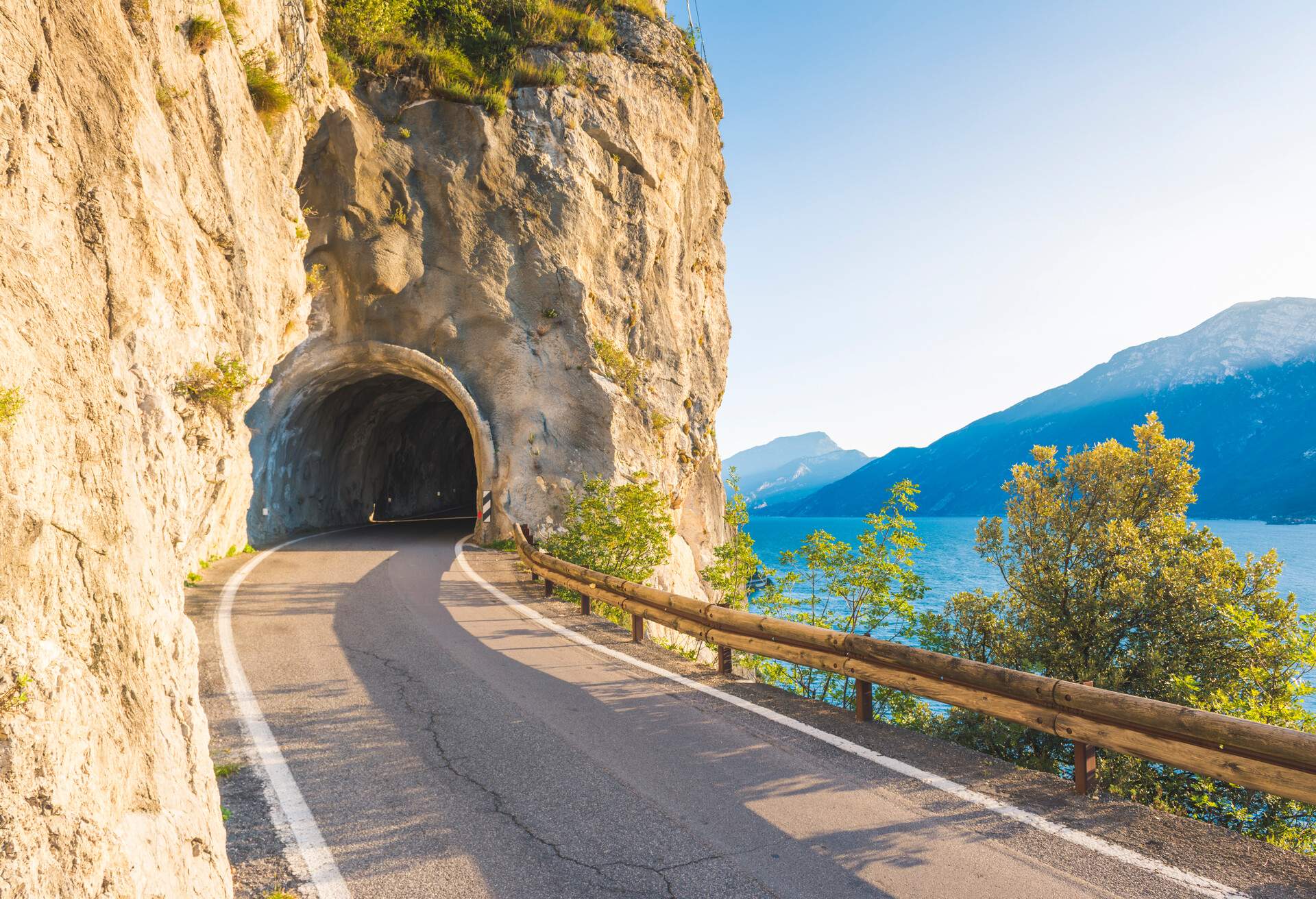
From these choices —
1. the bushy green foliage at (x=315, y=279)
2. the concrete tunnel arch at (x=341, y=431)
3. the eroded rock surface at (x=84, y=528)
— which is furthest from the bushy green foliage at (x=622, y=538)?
the eroded rock surface at (x=84, y=528)

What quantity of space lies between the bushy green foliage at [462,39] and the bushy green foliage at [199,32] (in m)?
9.27

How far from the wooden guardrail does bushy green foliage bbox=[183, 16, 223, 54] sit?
10981mm

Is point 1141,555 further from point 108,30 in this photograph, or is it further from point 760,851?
point 108,30

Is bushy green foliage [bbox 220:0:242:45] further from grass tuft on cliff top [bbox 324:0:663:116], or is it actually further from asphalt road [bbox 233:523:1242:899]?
asphalt road [bbox 233:523:1242:899]

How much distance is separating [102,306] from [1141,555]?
15.2 m

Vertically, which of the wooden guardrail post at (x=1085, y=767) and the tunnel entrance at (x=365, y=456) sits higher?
the tunnel entrance at (x=365, y=456)

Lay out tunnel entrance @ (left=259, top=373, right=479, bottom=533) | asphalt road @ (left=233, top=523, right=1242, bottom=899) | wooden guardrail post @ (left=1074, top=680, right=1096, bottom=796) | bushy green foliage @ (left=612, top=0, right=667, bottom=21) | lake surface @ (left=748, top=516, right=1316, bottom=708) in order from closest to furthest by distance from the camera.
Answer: asphalt road @ (left=233, top=523, right=1242, bottom=899), wooden guardrail post @ (left=1074, top=680, right=1096, bottom=796), tunnel entrance @ (left=259, top=373, right=479, bottom=533), bushy green foliage @ (left=612, top=0, right=667, bottom=21), lake surface @ (left=748, top=516, right=1316, bottom=708)

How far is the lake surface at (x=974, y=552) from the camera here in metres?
49.4

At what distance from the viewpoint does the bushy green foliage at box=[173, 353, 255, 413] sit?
1014 centimetres

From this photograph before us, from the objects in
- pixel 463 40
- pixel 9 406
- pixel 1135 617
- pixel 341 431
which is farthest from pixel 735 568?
pixel 463 40


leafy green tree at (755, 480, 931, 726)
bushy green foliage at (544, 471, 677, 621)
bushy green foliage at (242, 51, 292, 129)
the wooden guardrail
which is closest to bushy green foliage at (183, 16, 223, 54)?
bushy green foliage at (242, 51, 292, 129)

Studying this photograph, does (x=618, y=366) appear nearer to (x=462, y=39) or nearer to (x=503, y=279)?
(x=503, y=279)

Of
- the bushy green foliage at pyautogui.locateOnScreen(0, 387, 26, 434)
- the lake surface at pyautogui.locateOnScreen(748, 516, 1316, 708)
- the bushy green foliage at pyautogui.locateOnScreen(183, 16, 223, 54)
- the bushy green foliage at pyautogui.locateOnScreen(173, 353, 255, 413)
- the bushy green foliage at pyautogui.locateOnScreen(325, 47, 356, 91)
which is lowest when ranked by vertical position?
the lake surface at pyautogui.locateOnScreen(748, 516, 1316, 708)

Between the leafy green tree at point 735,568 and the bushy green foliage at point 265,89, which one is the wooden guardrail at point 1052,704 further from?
the bushy green foliage at point 265,89
